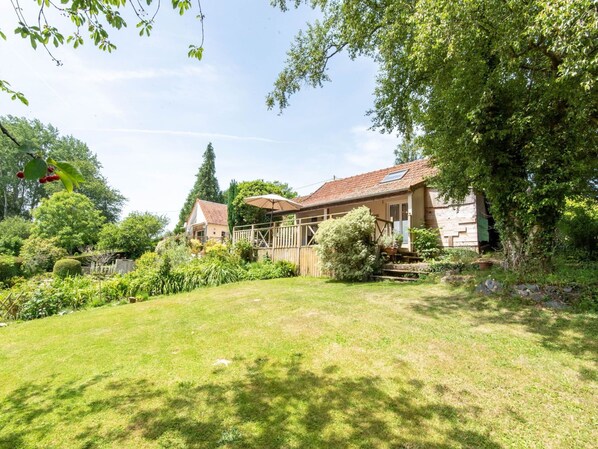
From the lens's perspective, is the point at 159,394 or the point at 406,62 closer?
the point at 159,394

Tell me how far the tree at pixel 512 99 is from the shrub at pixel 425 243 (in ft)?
11.6

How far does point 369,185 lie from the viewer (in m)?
15.3

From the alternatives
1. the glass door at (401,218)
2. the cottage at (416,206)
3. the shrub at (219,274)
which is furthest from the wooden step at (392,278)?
the shrub at (219,274)

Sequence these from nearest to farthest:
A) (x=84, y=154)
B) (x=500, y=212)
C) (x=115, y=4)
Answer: (x=115, y=4)
(x=500, y=212)
(x=84, y=154)

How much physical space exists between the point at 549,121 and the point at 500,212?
2085 millimetres

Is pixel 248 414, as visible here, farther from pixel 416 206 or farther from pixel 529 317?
pixel 416 206

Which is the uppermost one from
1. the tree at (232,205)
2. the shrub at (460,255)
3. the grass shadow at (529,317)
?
the tree at (232,205)

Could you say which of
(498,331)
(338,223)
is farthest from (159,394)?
(338,223)

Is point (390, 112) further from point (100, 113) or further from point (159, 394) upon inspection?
point (159, 394)

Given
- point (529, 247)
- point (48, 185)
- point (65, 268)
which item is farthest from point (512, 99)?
point (48, 185)

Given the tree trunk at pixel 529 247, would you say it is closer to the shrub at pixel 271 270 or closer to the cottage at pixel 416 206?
the cottage at pixel 416 206

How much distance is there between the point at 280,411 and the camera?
9.10ft

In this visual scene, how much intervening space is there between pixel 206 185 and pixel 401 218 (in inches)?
1292

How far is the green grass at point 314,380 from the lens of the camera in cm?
247
